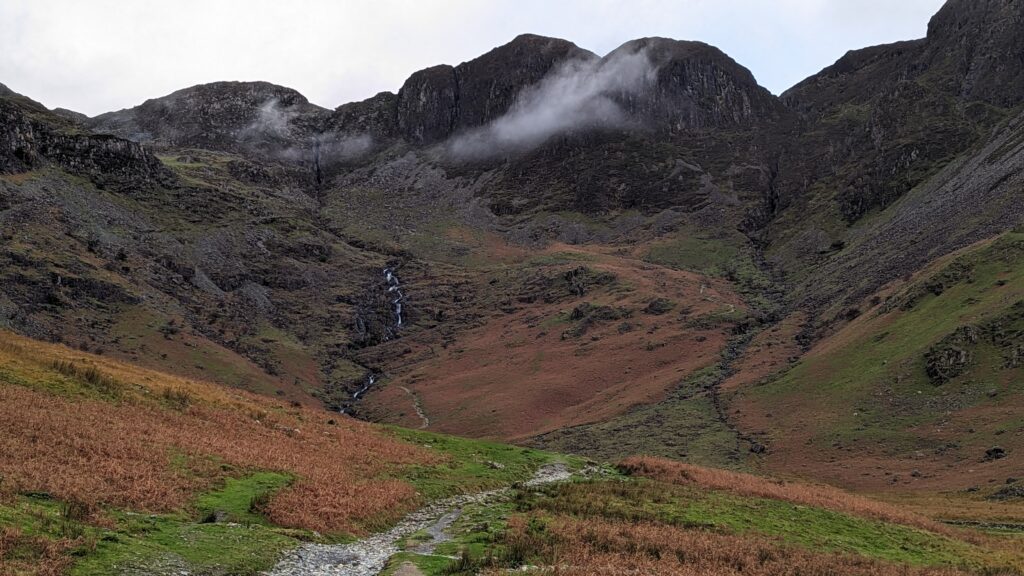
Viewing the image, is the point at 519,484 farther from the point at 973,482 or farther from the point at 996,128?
the point at 996,128

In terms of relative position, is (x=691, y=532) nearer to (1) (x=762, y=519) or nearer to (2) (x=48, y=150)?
(1) (x=762, y=519)

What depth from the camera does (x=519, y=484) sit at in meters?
45.3

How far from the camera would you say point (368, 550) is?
88.6 feet

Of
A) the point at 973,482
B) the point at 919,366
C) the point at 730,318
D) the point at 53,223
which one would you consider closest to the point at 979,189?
the point at 730,318

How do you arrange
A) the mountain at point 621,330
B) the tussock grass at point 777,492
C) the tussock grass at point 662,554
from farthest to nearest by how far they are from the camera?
the mountain at point 621,330 → the tussock grass at point 777,492 → the tussock grass at point 662,554

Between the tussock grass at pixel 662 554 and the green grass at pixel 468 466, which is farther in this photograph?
the green grass at pixel 468 466

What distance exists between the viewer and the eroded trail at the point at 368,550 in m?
23.0

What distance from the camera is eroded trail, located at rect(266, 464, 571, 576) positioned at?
2298 cm

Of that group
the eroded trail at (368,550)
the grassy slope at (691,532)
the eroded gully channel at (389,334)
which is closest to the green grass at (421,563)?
the grassy slope at (691,532)

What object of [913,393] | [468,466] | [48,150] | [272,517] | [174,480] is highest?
[48,150]

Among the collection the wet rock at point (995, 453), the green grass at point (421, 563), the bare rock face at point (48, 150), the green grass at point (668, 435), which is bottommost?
the green grass at point (668, 435)

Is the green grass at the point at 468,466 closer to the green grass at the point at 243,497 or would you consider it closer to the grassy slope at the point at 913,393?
the green grass at the point at 243,497

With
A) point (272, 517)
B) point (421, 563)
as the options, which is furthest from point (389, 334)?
point (421, 563)

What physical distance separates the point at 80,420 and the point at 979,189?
16292 cm
